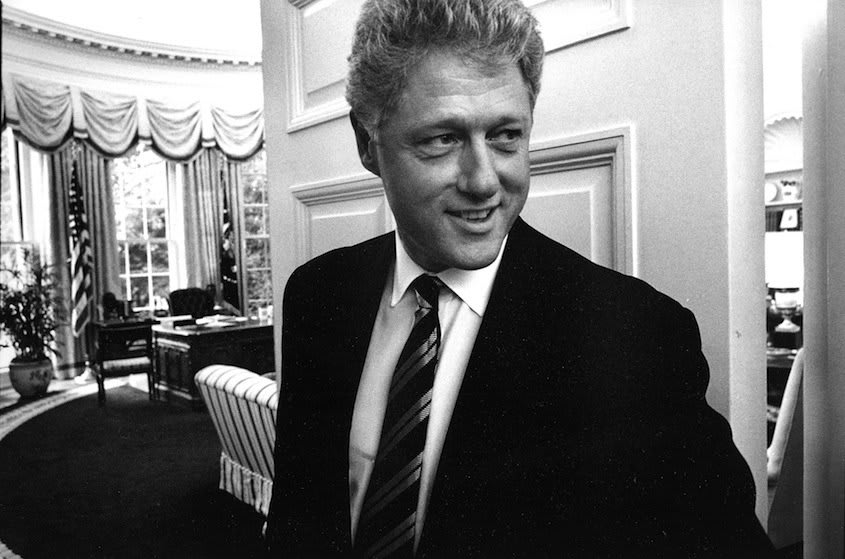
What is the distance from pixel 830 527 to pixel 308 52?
1.04 m

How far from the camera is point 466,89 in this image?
1.94ft

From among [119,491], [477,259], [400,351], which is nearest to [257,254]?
[119,491]

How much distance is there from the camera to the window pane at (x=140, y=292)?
6.12 metres

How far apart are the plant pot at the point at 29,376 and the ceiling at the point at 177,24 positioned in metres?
2.28

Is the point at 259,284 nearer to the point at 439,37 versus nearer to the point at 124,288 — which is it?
the point at 124,288

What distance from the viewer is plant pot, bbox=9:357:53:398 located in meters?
4.53

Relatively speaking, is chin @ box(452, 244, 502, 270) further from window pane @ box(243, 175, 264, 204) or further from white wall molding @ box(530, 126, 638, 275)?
window pane @ box(243, 175, 264, 204)

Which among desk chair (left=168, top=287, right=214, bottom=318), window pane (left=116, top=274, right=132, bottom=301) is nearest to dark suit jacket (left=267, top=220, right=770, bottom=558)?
desk chair (left=168, top=287, right=214, bottom=318)

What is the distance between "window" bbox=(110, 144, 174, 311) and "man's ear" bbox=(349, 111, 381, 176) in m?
5.95

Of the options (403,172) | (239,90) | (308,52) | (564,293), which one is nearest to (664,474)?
(564,293)

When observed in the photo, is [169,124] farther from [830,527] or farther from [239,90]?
[830,527]

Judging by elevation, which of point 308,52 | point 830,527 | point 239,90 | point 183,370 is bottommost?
point 183,370

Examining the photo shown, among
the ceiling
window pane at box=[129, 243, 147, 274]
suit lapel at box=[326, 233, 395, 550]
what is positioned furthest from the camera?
window pane at box=[129, 243, 147, 274]

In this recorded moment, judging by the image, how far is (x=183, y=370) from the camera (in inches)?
176
